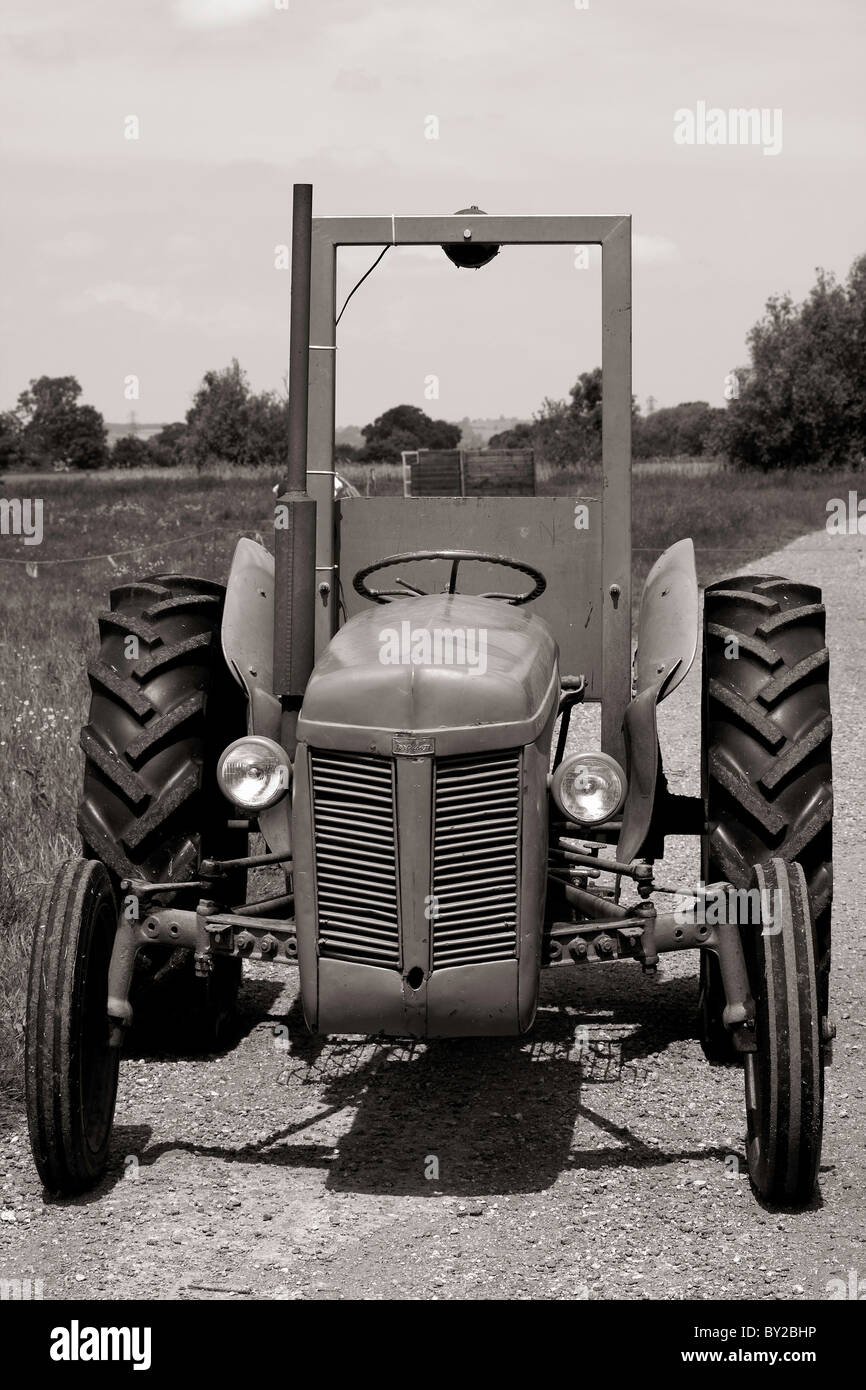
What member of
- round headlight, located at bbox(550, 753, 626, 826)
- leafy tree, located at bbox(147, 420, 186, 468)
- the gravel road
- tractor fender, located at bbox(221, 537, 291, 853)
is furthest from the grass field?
leafy tree, located at bbox(147, 420, 186, 468)

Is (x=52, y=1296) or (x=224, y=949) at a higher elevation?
(x=224, y=949)

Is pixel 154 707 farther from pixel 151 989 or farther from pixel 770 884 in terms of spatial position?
pixel 770 884

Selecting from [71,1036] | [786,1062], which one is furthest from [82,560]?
[786,1062]

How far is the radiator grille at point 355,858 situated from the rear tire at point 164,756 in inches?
30.1

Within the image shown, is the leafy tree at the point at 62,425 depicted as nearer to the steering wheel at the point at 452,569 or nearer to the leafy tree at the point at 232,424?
the leafy tree at the point at 232,424

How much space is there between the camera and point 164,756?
4.91m

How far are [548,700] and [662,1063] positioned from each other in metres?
1.49

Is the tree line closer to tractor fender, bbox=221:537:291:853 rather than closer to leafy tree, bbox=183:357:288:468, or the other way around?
leafy tree, bbox=183:357:288:468

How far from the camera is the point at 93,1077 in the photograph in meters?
4.32

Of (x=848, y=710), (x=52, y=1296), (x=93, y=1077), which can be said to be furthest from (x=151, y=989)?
(x=848, y=710)

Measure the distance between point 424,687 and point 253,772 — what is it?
2.06 ft

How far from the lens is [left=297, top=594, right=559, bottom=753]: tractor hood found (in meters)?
3.93

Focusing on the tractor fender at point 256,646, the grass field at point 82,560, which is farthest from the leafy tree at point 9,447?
the tractor fender at point 256,646

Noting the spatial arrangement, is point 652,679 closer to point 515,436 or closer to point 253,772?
point 253,772
